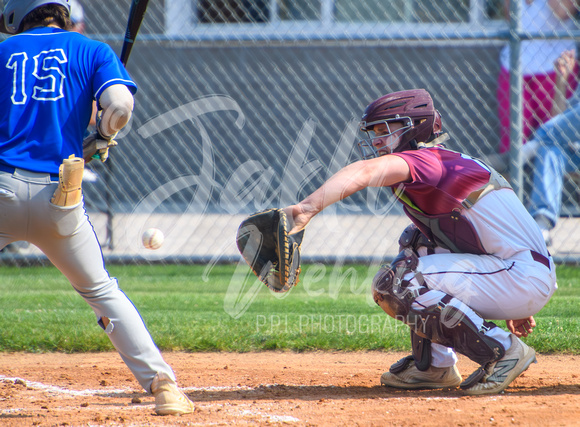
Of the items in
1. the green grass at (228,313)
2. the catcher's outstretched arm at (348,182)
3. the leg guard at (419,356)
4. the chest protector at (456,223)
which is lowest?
the green grass at (228,313)

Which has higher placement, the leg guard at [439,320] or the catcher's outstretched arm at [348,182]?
the catcher's outstretched arm at [348,182]

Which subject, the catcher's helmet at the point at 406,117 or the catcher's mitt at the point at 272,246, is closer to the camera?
the catcher's mitt at the point at 272,246

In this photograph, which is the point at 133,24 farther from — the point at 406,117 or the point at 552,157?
the point at 552,157

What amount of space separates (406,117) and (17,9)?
178 cm

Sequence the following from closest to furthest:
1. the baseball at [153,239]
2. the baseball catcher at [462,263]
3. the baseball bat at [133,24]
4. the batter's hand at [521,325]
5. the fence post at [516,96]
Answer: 1. the baseball catcher at [462,263]
2. the batter's hand at [521,325]
3. the baseball bat at [133,24]
4. the baseball at [153,239]
5. the fence post at [516,96]

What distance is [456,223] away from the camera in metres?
3.01

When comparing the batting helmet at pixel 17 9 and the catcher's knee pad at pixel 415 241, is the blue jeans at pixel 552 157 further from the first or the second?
the batting helmet at pixel 17 9

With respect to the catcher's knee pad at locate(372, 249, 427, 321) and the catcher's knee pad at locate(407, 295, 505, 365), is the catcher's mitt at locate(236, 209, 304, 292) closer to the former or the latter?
the catcher's knee pad at locate(372, 249, 427, 321)

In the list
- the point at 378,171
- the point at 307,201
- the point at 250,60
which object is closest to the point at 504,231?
the point at 378,171

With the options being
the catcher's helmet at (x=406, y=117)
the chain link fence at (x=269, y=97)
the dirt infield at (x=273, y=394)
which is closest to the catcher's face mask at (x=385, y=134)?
the catcher's helmet at (x=406, y=117)

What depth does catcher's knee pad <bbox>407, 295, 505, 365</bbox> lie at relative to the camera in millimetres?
2852

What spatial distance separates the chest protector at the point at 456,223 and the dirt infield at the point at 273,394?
0.68 metres

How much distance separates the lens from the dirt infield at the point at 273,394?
2.57m

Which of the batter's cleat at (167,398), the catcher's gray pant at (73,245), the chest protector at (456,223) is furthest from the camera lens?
the chest protector at (456,223)
